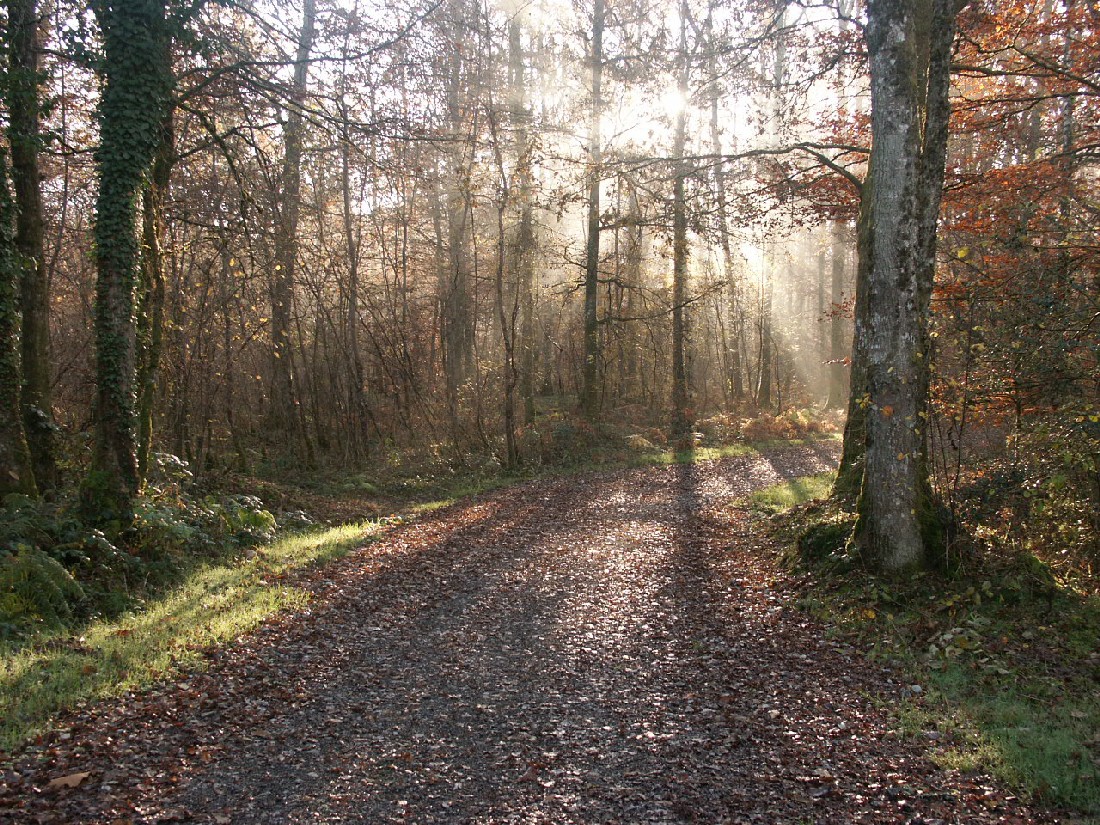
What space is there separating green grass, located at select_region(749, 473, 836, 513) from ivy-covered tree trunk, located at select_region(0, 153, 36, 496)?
10.7 meters

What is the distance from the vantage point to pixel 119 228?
795cm

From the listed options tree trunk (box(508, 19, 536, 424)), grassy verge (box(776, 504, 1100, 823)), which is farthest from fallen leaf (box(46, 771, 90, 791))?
tree trunk (box(508, 19, 536, 424))

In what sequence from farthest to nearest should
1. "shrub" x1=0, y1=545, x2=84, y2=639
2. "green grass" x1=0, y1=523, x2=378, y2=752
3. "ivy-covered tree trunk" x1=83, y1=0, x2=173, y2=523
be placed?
"ivy-covered tree trunk" x1=83, y1=0, x2=173, y2=523, "shrub" x1=0, y1=545, x2=84, y2=639, "green grass" x1=0, y1=523, x2=378, y2=752

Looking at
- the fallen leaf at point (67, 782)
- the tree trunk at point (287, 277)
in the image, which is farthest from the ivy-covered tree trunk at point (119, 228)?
the fallen leaf at point (67, 782)

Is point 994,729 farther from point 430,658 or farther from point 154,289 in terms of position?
point 154,289

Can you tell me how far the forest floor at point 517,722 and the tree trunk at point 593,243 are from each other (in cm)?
1307

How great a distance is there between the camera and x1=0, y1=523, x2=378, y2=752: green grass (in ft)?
15.4

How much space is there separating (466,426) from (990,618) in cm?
1474

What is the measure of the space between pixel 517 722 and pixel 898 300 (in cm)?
535

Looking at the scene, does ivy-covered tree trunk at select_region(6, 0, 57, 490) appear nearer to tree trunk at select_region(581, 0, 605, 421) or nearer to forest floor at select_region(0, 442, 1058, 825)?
forest floor at select_region(0, 442, 1058, 825)

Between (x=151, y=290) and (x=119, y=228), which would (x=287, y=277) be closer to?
(x=151, y=290)

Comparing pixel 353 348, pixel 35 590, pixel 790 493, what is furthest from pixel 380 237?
pixel 35 590

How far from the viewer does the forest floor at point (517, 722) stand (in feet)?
12.5

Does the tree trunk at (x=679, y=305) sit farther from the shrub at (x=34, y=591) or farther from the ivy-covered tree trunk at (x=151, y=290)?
the shrub at (x=34, y=591)
